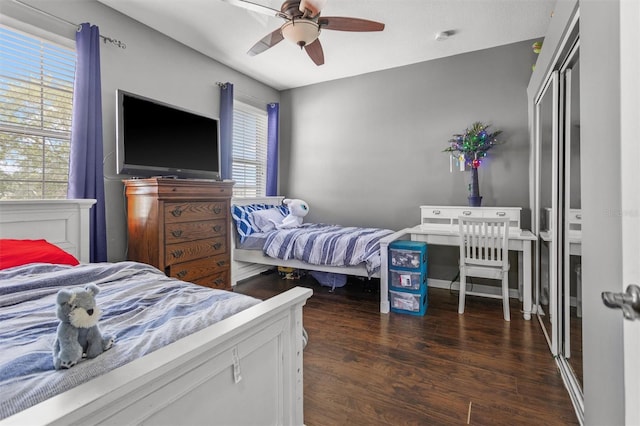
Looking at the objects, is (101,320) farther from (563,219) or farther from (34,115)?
(563,219)

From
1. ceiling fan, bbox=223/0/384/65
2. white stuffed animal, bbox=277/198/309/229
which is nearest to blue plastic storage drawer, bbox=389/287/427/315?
white stuffed animal, bbox=277/198/309/229

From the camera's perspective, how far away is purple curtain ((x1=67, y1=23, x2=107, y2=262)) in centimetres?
241

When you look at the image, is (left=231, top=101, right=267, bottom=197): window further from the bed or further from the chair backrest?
the chair backrest

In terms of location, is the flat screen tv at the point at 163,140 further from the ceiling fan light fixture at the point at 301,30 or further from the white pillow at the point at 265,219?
the ceiling fan light fixture at the point at 301,30

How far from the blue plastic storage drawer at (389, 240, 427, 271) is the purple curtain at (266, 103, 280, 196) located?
7.23ft

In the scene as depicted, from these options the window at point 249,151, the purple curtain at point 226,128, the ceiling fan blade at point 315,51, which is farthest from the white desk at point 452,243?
the window at point 249,151

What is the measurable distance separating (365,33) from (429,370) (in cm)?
293

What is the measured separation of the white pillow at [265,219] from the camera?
12.4ft

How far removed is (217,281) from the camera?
3.03 meters

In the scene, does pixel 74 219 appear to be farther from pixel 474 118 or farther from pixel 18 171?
pixel 474 118

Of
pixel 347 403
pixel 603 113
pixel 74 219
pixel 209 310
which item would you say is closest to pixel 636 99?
pixel 603 113

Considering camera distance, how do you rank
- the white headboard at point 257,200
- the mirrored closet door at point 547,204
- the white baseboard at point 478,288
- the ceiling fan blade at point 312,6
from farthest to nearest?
1. the white headboard at point 257,200
2. the white baseboard at point 478,288
3. the mirrored closet door at point 547,204
4. the ceiling fan blade at point 312,6

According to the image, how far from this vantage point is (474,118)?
361 cm

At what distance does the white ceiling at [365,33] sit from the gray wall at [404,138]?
245mm
